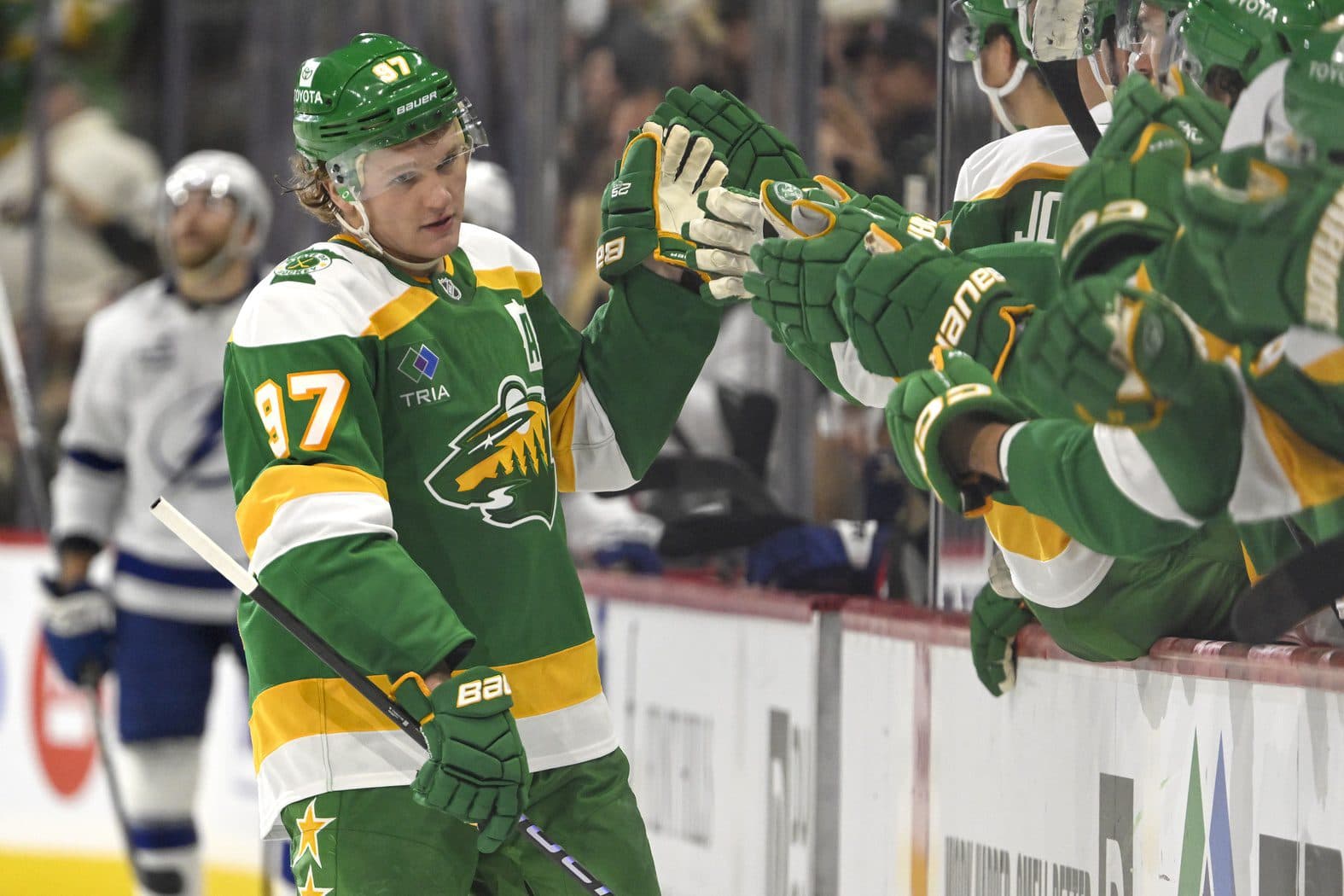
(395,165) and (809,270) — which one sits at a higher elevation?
(395,165)

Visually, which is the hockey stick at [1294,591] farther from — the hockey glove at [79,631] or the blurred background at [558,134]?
the hockey glove at [79,631]

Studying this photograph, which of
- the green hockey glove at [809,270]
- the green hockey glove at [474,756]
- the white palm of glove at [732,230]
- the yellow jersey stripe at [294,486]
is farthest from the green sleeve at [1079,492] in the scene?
the yellow jersey stripe at [294,486]

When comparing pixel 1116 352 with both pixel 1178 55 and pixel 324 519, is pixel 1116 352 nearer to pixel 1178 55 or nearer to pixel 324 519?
pixel 1178 55

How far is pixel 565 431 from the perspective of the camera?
284 centimetres

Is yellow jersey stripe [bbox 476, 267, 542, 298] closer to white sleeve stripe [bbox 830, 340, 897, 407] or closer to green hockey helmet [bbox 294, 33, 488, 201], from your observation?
green hockey helmet [bbox 294, 33, 488, 201]

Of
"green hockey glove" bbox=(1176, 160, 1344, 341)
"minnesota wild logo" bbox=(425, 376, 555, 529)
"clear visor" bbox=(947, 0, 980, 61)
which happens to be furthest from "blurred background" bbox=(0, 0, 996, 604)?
"green hockey glove" bbox=(1176, 160, 1344, 341)

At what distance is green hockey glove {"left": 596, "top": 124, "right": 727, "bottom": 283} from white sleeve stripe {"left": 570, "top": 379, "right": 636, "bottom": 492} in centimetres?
19

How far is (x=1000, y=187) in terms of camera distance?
9.09 ft

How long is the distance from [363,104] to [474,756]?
0.81 meters

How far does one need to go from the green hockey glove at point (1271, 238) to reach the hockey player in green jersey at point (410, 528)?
986 mm

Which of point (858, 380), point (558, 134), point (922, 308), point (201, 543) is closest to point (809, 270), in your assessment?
point (922, 308)

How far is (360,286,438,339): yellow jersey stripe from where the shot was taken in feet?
8.27

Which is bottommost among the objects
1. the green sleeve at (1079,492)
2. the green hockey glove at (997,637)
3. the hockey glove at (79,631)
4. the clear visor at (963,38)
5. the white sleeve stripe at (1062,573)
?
the hockey glove at (79,631)

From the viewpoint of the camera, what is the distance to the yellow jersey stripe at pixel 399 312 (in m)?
2.52
